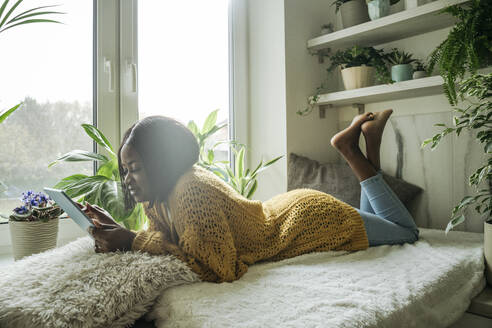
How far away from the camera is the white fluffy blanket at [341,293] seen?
0.77m

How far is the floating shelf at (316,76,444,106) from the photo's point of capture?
1.66 m

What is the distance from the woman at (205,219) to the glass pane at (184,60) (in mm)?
659

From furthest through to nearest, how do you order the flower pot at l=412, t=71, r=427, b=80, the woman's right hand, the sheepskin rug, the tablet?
the flower pot at l=412, t=71, r=427, b=80, the woman's right hand, the tablet, the sheepskin rug

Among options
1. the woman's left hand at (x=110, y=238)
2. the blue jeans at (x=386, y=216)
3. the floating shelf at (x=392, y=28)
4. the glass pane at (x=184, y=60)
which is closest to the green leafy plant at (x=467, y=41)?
the floating shelf at (x=392, y=28)

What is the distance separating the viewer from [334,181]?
1.84m

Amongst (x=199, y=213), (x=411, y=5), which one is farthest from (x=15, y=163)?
(x=411, y=5)

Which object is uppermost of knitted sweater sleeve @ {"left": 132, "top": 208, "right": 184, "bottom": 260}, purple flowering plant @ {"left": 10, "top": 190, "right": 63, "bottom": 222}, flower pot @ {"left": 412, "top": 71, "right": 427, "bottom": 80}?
flower pot @ {"left": 412, "top": 71, "right": 427, "bottom": 80}

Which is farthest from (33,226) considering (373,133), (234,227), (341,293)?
(373,133)

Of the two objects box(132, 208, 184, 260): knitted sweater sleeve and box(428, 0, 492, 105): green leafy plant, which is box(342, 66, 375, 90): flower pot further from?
box(132, 208, 184, 260): knitted sweater sleeve

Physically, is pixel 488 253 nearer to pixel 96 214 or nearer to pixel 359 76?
pixel 359 76

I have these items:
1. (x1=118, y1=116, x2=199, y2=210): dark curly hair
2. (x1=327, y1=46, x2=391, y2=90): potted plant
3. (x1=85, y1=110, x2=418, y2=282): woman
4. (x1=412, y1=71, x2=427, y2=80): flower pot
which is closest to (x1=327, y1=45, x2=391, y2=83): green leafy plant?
(x1=327, y1=46, x2=391, y2=90): potted plant

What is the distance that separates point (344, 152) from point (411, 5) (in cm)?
88

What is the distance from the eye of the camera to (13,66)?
1.47 metres

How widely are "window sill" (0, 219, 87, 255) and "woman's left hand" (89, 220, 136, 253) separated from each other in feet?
2.22
